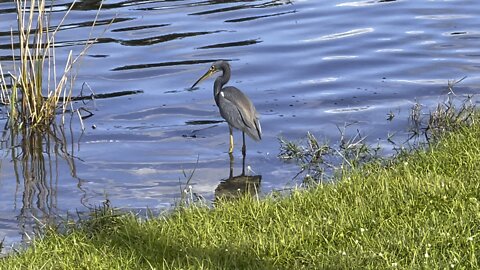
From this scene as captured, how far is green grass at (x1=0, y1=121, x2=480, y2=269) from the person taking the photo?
6312 millimetres

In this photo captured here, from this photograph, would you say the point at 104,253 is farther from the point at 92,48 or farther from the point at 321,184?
the point at 92,48

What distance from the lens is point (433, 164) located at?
316 inches

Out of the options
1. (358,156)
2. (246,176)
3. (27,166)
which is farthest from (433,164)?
(27,166)

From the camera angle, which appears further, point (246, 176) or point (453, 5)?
point (453, 5)

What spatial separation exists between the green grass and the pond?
1.21m

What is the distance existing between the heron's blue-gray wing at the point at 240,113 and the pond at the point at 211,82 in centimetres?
27

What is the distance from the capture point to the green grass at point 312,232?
6312 millimetres

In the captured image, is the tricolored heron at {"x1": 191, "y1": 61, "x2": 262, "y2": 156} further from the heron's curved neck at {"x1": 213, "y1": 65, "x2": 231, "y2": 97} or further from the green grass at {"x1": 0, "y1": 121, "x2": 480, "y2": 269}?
the green grass at {"x1": 0, "y1": 121, "x2": 480, "y2": 269}

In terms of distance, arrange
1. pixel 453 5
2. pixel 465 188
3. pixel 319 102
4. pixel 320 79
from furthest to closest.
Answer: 1. pixel 453 5
2. pixel 320 79
3. pixel 319 102
4. pixel 465 188

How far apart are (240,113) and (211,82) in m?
2.94

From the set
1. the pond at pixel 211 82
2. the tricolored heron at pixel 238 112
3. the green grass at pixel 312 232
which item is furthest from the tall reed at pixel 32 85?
the green grass at pixel 312 232

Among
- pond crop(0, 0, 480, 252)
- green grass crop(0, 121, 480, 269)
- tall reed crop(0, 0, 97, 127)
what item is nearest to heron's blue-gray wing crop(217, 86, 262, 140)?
pond crop(0, 0, 480, 252)

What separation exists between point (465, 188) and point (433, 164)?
774mm

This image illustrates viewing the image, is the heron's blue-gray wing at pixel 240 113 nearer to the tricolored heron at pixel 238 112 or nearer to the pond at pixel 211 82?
the tricolored heron at pixel 238 112
